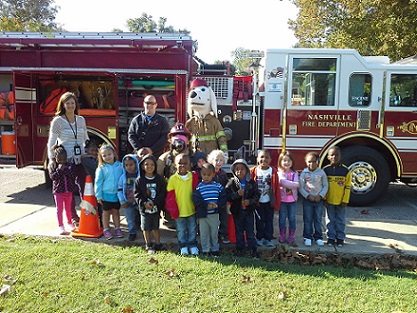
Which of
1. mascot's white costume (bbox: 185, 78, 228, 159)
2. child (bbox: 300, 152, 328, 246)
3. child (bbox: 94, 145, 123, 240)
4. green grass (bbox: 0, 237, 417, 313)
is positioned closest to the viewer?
green grass (bbox: 0, 237, 417, 313)

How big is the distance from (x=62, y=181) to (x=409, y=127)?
5.55 meters

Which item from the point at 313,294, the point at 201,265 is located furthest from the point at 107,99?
the point at 313,294

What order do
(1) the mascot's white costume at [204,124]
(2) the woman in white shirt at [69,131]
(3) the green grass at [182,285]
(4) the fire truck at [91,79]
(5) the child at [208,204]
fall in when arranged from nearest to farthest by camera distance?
(3) the green grass at [182,285], (5) the child at [208,204], (2) the woman in white shirt at [69,131], (1) the mascot's white costume at [204,124], (4) the fire truck at [91,79]

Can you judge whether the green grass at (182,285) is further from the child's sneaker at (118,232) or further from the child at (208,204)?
the child's sneaker at (118,232)

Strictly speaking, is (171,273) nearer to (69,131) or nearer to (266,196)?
(266,196)

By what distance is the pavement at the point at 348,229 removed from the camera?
198 inches

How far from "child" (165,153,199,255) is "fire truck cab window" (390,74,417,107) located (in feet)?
13.7

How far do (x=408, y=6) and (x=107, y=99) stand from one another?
896 cm

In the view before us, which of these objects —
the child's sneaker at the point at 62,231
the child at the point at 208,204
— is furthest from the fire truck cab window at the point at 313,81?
the child's sneaker at the point at 62,231

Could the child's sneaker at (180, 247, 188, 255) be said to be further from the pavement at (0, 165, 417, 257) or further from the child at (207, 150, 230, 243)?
the child at (207, 150, 230, 243)

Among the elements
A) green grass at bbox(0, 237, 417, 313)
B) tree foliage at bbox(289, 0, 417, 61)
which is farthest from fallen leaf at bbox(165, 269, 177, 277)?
tree foliage at bbox(289, 0, 417, 61)

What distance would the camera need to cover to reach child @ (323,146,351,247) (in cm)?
502

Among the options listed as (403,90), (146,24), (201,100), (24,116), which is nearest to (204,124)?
(201,100)

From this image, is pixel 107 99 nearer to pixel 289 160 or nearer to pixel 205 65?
pixel 205 65
